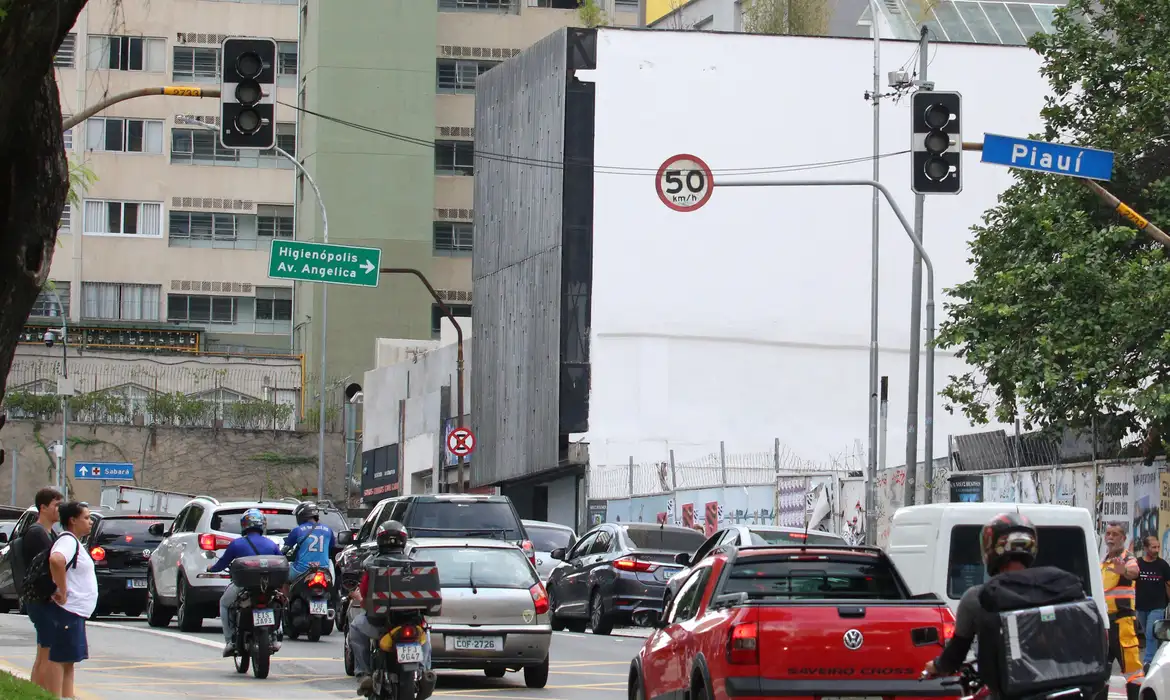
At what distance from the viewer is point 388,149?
249 ft

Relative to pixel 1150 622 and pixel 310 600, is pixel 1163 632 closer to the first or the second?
pixel 1150 622

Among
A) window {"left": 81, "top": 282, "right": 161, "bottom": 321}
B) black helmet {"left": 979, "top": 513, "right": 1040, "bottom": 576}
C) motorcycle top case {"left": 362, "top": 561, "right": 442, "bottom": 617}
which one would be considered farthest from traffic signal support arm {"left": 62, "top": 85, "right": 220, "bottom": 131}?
window {"left": 81, "top": 282, "right": 161, "bottom": 321}

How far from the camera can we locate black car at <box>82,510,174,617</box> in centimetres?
2816

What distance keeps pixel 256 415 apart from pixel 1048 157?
169 ft

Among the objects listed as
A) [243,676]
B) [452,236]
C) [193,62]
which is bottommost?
[243,676]

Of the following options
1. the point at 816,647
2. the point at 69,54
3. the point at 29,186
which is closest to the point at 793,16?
the point at 69,54

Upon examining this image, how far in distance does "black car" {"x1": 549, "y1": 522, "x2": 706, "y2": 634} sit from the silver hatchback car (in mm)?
7812

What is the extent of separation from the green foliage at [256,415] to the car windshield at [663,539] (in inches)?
1616

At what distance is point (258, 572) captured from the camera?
19703 millimetres

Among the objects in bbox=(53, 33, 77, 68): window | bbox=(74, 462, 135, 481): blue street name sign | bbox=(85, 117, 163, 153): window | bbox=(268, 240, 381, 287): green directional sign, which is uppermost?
bbox=(53, 33, 77, 68): window

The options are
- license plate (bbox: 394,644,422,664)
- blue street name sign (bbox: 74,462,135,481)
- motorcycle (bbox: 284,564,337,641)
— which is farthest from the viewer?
blue street name sign (bbox: 74,462,135,481)

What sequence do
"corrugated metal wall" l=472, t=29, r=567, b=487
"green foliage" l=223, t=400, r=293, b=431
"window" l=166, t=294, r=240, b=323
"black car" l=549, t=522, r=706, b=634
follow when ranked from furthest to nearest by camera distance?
"window" l=166, t=294, r=240, b=323 → "green foliage" l=223, t=400, r=293, b=431 → "corrugated metal wall" l=472, t=29, r=567, b=487 → "black car" l=549, t=522, r=706, b=634

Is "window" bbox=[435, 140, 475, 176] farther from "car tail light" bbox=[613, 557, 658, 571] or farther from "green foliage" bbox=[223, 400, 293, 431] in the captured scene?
"car tail light" bbox=[613, 557, 658, 571]

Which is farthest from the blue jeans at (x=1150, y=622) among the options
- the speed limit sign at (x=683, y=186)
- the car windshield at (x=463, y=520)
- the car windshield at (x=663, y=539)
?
the speed limit sign at (x=683, y=186)
